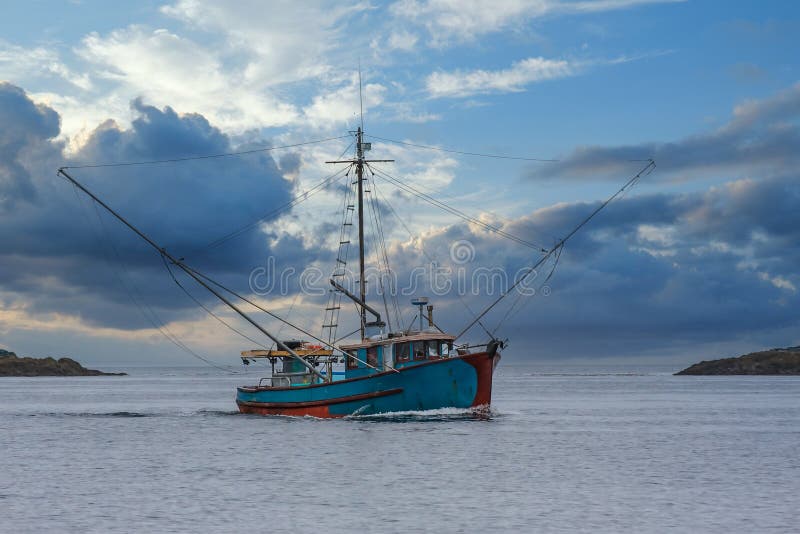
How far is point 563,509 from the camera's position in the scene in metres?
28.6

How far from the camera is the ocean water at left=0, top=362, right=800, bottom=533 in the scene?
26.7m

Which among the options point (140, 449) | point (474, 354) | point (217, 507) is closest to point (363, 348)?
point (474, 354)

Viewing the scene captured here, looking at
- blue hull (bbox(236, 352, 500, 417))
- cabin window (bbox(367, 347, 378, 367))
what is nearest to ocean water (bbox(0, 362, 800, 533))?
blue hull (bbox(236, 352, 500, 417))

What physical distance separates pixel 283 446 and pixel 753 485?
77.5ft

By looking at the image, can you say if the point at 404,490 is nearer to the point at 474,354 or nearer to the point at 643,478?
the point at 643,478

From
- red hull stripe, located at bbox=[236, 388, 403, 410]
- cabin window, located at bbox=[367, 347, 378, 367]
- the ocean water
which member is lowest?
the ocean water

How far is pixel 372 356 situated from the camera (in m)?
53.9

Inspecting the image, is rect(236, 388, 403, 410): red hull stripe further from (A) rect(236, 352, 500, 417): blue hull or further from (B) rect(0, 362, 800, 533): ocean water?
(B) rect(0, 362, 800, 533): ocean water

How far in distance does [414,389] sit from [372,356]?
358cm

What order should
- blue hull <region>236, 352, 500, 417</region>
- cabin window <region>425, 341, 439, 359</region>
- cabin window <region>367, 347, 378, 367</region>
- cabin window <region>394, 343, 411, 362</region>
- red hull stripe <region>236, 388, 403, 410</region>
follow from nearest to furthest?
blue hull <region>236, 352, 500, 417</region> < red hull stripe <region>236, 388, 403, 410</region> < cabin window <region>394, 343, 411, 362</region> < cabin window <region>425, 341, 439, 359</region> < cabin window <region>367, 347, 378, 367</region>

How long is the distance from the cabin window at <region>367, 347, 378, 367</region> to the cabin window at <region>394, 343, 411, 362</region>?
1384 mm

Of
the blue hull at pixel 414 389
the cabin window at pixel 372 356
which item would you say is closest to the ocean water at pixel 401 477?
the blue hull at pixel 414 389

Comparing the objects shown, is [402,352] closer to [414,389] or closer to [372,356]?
[372,356]

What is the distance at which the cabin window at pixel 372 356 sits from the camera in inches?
2115
